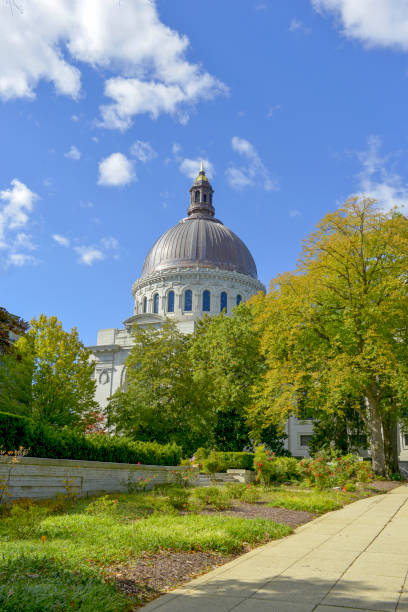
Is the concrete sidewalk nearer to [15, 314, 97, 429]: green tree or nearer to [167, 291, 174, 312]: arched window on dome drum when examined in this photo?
[15, 314, 97, 429]: green tree

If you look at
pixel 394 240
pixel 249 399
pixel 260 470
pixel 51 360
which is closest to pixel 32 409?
pixel 51 360

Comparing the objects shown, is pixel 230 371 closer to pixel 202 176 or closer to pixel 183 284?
pixel 183 284

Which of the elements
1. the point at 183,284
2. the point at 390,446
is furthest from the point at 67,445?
the point at 183,284

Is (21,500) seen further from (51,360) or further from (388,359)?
(51,360)

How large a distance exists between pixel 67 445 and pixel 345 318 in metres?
14.4

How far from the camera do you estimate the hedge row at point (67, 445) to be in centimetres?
1505

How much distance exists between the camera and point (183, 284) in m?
72.1

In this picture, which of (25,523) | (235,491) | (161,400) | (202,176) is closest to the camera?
(25,523)

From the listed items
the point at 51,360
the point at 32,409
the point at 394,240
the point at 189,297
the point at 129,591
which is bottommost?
the point at 129,591

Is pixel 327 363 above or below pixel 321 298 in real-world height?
below

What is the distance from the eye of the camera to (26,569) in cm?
649

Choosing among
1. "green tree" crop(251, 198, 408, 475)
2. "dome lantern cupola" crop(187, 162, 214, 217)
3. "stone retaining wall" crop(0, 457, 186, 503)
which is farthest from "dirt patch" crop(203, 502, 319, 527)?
"dome lantern cupola" crop(187, 162, 214, 217)

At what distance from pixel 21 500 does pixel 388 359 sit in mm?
17377

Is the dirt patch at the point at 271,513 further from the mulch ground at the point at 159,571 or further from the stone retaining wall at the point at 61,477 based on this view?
the stone retaining wall at the point at 61,477
